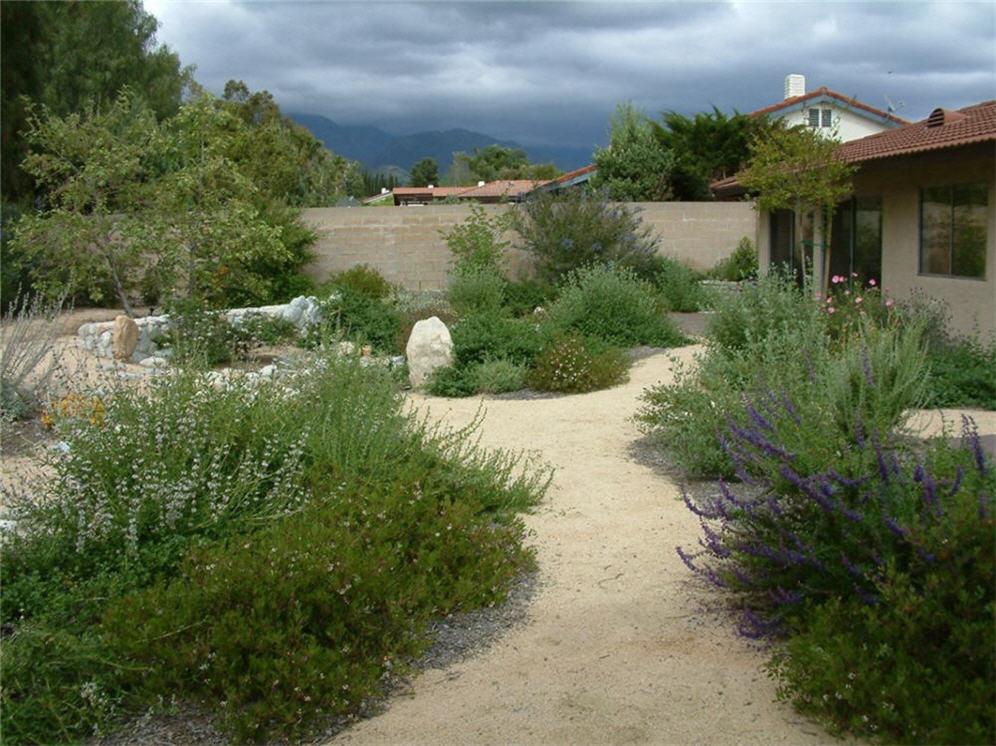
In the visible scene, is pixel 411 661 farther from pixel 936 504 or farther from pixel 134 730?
pixel 936 504

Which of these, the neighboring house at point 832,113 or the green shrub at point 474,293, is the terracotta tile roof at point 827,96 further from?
the green shrub at point 474,293

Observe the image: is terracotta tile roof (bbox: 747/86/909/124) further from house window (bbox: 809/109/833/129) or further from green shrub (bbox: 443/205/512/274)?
green shrub (bbox: 443/205/512/274)

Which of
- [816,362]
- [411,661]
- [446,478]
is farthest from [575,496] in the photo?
[411,661]

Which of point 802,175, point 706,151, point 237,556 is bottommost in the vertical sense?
point 237,556

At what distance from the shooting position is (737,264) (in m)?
20.7

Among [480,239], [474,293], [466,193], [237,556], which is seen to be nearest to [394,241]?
[480,239]

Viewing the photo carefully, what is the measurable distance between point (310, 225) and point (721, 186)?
27.0ft

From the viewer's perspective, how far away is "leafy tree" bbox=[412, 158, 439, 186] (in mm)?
73938

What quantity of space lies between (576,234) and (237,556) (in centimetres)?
1471

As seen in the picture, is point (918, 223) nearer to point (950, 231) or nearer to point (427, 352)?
point (950, 231)

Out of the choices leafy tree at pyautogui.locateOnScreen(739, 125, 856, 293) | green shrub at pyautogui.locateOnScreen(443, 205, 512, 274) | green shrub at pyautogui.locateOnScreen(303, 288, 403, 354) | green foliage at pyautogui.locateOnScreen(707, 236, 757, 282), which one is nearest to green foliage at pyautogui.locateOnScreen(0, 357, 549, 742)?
green shrub at pyautogui.locateOnScreen(303, 288, 403, 354)

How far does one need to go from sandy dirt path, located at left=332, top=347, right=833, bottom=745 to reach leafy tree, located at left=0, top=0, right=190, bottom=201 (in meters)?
16.9

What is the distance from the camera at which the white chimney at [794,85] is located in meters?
37.1

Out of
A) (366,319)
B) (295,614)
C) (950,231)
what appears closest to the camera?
(295,614)
